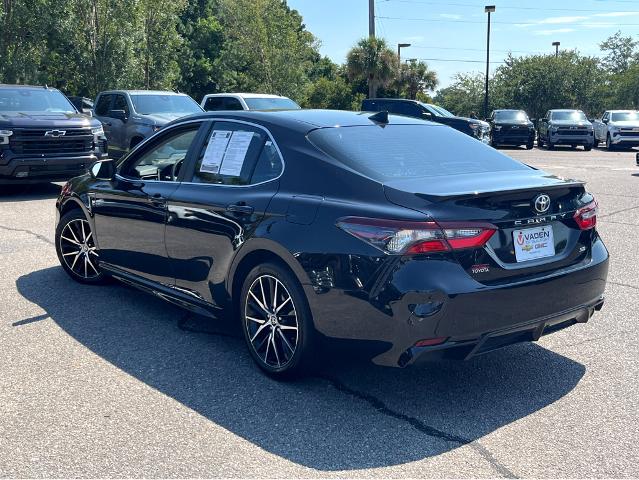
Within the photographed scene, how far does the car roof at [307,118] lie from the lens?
15.3 feet

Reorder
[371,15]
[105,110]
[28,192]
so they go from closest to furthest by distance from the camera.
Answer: [28,192], [105,110], [371,15]

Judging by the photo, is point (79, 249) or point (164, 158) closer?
point (164, 158)

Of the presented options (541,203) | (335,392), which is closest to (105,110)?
(335,392)

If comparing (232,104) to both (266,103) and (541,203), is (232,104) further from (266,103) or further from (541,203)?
(541,203)

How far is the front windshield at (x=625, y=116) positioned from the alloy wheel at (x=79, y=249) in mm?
27777

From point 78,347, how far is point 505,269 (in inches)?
115

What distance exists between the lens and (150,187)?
547 cm

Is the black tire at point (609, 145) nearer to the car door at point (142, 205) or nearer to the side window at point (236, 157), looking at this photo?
the car door at point (142, 205)

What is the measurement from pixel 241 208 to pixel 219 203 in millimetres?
249

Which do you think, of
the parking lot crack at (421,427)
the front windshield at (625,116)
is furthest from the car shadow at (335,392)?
the front windshield at (625,116)

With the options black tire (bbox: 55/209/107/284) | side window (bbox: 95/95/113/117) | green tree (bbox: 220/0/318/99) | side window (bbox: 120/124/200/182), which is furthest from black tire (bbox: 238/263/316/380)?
green tree (bbox: 220/0/318/99)

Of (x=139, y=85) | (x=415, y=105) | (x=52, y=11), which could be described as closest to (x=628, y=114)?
(x=415, y=105)

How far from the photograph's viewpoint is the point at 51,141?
12.0m

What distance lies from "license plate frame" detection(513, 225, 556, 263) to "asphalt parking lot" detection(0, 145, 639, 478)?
0.83 meters
